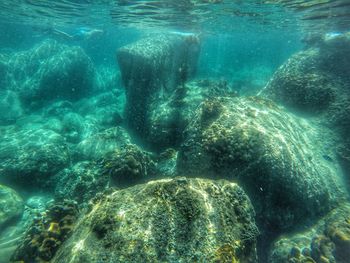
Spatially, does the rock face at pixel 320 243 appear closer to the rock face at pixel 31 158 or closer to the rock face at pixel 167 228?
the rock face at pixel 167 228

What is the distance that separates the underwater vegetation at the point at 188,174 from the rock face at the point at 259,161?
1.1 inches

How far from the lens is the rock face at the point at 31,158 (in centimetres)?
988

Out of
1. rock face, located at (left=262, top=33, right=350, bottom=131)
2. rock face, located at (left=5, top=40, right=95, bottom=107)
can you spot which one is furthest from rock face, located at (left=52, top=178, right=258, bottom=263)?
rock face, located at (left=5, top=40, right=95, bottom=107)

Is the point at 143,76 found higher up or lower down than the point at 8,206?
higher up

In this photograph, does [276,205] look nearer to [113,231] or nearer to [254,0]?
[113,231]

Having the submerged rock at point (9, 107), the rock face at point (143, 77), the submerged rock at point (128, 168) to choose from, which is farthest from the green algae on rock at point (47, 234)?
the submerged rock at point (9, 107)

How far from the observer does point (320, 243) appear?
5891 millimetres

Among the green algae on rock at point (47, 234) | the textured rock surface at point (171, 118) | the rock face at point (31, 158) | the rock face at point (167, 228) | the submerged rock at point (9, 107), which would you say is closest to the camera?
the rock face at point (167, 228)

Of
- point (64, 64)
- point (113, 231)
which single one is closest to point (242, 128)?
point (113, 231)

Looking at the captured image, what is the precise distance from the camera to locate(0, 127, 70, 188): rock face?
9.88 metres

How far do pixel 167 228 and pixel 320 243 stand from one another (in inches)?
168

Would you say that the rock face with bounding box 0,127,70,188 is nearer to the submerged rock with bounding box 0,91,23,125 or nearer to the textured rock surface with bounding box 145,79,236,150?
the textured rock surface with bounding box 145,79,236,150

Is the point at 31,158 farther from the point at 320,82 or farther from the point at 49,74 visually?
the point at 320,82

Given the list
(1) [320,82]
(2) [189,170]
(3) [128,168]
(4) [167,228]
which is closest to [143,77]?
(3) [128,168]
